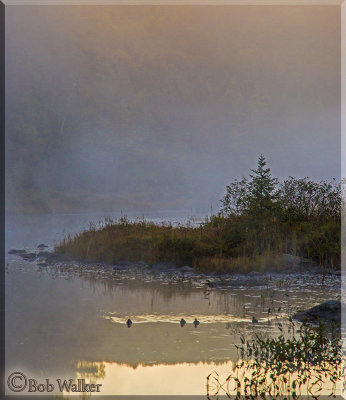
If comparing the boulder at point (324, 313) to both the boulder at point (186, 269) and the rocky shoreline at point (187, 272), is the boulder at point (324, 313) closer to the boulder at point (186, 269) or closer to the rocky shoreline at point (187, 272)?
the rocky shoreline at point (187, 272)

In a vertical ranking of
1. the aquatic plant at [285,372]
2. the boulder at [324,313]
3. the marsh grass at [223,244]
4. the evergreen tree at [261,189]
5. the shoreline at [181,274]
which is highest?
the evergreen tree at [261,189]

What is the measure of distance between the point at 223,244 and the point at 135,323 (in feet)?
11.9

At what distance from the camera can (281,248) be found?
771 centimetres

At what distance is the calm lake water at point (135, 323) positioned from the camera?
3422mm

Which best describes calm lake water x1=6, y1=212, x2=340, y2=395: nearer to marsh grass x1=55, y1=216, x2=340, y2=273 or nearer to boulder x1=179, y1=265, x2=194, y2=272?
boulder x1=179, y1=265, x2=194, y2=272

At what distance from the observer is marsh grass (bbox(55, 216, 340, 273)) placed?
7.56 metres

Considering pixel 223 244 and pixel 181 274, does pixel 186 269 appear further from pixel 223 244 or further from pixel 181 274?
pixel 223 244

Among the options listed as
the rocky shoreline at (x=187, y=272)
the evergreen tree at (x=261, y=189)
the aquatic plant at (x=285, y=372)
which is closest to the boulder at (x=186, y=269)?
the rocky shoreline at (x=187, y=272)

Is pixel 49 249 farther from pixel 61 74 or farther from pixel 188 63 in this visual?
pixel 188 63

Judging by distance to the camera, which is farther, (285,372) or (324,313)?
(324,313)

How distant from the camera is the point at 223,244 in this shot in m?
8.01

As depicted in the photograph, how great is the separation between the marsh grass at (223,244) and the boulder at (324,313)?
8.55 ft

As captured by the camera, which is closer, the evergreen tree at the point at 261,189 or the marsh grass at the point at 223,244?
the marsh grass at the point at 223,244

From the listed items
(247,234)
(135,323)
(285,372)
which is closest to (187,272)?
(247,234)
